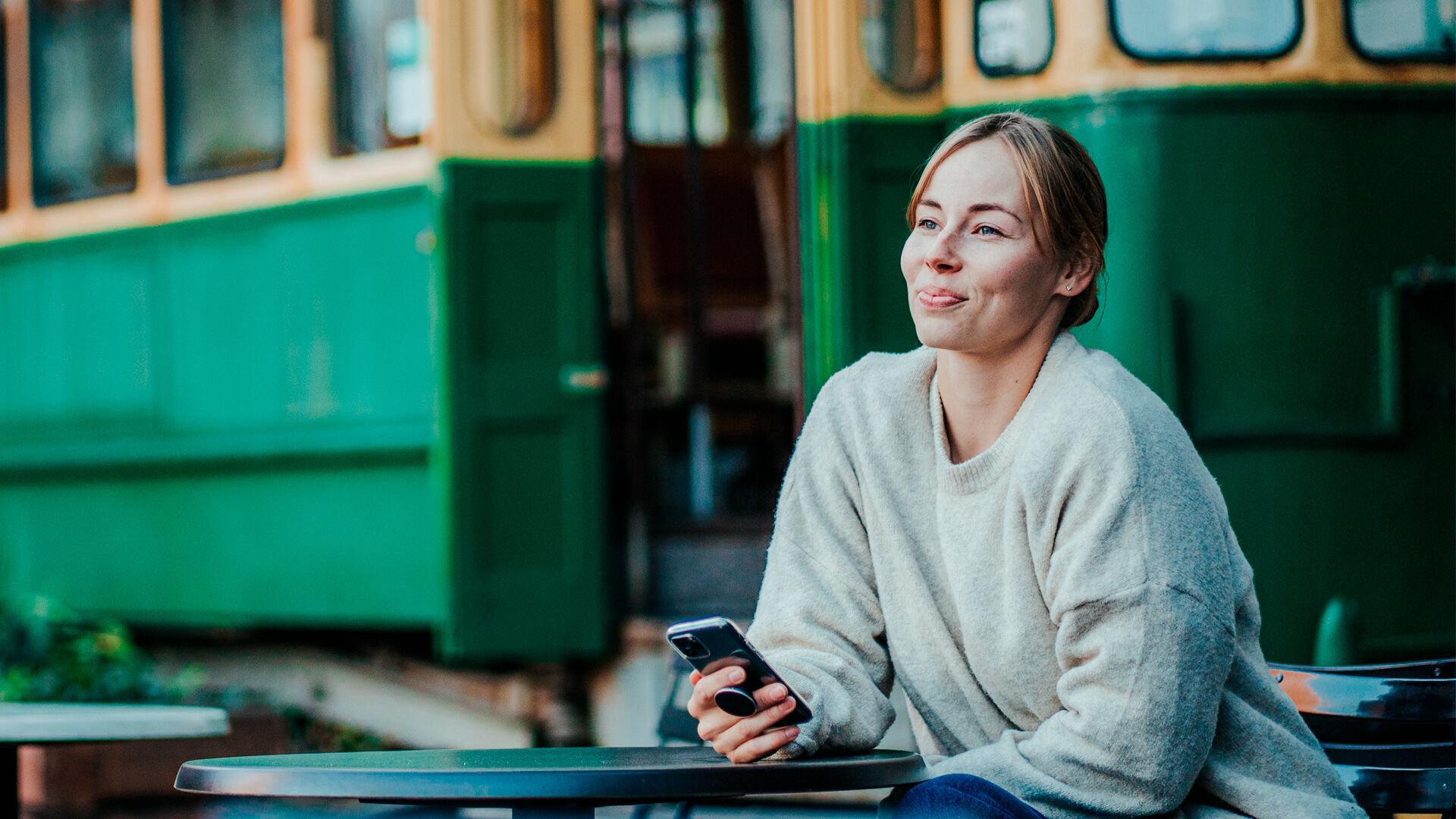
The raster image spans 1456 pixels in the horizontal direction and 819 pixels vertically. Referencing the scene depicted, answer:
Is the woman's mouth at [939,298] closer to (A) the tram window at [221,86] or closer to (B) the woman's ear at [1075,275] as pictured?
(B) the woman's ear at [1075,275]

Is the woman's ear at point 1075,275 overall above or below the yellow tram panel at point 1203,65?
below

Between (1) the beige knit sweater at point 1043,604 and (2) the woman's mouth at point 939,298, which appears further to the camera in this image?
(2) the woman's mouth at point 939,298

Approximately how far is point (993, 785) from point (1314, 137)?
2.84 m

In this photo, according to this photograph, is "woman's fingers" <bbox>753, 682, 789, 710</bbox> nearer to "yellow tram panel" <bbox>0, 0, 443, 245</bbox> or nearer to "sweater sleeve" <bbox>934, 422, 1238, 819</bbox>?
"sweater sleeve" <bbox>934, 422, 1238, 819</bbox>

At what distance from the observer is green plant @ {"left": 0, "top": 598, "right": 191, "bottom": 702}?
4.86 m

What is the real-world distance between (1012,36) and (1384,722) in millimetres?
2349

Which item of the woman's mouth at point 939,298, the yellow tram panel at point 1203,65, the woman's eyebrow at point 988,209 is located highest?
the yellow tram panel at point 1203,65

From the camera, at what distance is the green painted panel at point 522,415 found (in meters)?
4.86

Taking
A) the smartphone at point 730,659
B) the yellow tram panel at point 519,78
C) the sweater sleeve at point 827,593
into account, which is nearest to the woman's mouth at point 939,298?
the sweater sleeve at point 827,593

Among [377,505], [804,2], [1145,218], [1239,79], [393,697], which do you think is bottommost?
[393,697]

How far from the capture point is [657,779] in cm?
141

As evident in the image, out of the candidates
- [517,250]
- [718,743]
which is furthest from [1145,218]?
[718,743]

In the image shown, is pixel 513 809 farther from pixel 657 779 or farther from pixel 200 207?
pixel 200 207

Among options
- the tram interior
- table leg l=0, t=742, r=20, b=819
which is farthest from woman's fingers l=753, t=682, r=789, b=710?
the tram interior
